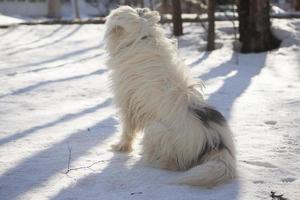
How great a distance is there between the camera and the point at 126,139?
4148 millimetres

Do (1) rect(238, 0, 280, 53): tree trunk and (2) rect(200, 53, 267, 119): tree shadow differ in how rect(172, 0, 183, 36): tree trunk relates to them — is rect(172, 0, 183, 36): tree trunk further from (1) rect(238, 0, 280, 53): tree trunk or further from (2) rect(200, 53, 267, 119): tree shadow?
(2) rect(200, 53, 267, 119): tree shadow

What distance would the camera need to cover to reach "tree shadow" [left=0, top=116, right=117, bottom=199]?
3.25 m

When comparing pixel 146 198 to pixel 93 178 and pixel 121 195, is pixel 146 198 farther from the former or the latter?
pixel 93 178

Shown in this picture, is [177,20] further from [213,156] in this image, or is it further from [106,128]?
[213,156]

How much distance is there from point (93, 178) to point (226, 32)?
379 inches

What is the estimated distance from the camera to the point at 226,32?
40.7 feet

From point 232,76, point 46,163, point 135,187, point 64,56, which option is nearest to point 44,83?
point 232,76

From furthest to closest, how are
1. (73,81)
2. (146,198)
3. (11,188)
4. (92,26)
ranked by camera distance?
(92,26) → (73,81) → (11,188) → (146,198)

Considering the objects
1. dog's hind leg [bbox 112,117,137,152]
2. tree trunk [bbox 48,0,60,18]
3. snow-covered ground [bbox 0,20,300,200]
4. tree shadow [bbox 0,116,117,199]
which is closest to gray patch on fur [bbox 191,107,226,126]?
snow-covered ground [bbox 0,20,300,200]

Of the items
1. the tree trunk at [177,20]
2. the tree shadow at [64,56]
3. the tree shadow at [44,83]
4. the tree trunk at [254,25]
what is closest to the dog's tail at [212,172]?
the tree shadow at [44,83]

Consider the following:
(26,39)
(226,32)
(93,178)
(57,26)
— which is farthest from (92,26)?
(93,178)

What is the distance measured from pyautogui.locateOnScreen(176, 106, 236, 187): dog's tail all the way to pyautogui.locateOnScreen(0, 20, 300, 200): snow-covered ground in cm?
7

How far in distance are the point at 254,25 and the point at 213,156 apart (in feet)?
22.4

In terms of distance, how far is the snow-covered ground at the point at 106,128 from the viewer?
3.20m
